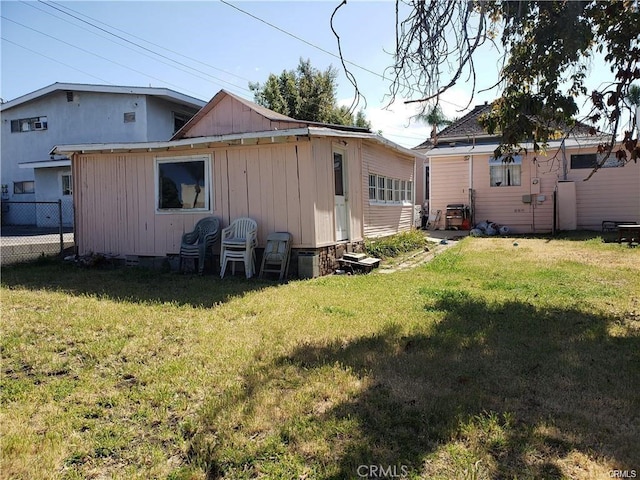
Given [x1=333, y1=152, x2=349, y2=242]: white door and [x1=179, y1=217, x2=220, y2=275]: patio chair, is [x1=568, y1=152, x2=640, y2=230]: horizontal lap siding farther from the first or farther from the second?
[x1=179, y1=217, x2=220, y2=275]: patio chair

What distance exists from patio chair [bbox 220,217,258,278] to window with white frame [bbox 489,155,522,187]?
1100 cm

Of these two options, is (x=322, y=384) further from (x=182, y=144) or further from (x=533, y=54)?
(x=182, y=144)

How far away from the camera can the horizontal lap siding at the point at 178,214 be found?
7414 millimetres

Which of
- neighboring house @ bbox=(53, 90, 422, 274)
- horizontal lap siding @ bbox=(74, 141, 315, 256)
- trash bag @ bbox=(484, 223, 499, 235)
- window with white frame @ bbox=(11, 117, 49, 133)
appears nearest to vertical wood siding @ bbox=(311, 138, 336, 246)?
neighboring house @ bbox=(53, 90, 422, 274)

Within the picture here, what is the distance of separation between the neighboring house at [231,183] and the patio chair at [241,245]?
193 millimetres

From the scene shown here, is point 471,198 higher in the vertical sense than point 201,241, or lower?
higher

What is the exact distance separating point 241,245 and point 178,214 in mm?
1834

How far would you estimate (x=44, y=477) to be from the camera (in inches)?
83.2

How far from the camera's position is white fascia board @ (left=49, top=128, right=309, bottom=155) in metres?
6.96

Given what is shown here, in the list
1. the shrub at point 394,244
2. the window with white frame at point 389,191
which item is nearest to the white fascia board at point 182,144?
the shrub at point 394,244

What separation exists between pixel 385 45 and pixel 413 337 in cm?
265

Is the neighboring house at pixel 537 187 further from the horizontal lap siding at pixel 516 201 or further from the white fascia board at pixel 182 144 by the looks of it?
the white fascia board at pixel 182 144

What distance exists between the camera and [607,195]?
1472 centimetres

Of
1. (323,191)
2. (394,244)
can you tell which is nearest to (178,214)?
(323,191)
